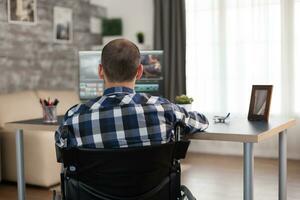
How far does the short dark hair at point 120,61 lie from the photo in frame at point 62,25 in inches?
138

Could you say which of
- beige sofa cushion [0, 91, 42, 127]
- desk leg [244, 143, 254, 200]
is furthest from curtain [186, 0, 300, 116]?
desk leg [244, 143, 254, 200]

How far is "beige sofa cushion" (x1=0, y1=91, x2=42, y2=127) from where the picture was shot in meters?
3.88

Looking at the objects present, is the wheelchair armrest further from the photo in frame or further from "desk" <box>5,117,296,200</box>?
the photo in frame

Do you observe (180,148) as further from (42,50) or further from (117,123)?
(42,50)

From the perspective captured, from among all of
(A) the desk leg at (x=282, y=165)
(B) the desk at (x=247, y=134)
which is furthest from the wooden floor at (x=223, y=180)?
(B) the desk at (x=247, y=134)

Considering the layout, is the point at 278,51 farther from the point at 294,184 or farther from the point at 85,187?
the point at 85,187

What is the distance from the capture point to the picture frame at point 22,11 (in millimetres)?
4346

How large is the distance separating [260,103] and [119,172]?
1087mm

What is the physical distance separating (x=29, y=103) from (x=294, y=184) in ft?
8.28

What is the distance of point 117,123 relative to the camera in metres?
1.54

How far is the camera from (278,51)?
15.8 ft

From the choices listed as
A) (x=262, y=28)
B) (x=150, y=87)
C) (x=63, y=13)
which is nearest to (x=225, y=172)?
(x=150, y=87)

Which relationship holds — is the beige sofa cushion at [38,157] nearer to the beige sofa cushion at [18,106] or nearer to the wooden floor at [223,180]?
the wooden floor at [223,180]

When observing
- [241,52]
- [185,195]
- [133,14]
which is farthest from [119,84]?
[133,14]
